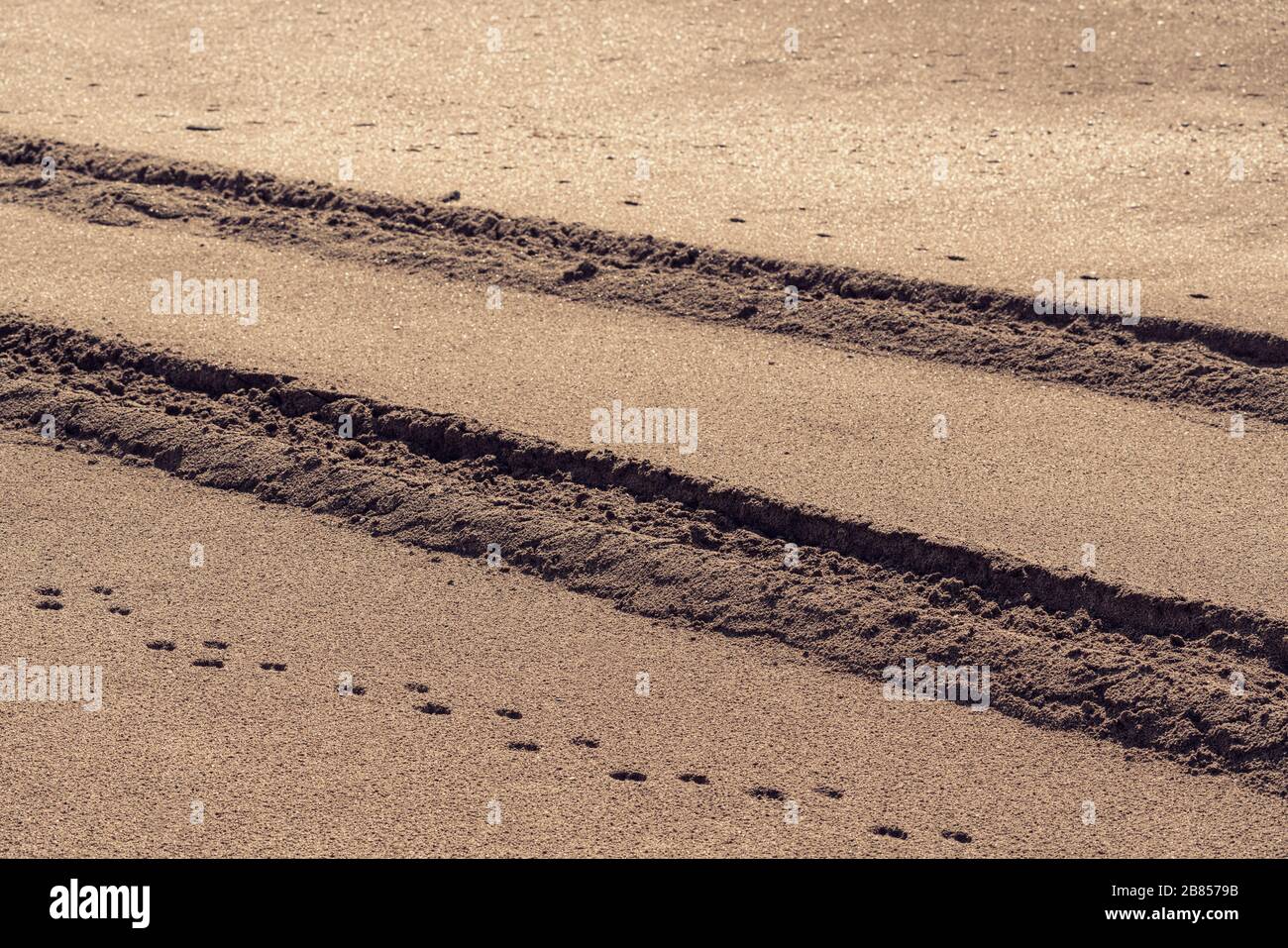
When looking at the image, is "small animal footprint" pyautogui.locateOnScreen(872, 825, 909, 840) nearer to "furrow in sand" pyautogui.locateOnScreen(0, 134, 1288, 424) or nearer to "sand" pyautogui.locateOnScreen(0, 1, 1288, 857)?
"sand" pyautogui.locateOnScreen(0, 1, 1288, 857)

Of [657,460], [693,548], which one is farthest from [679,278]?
[693,548]

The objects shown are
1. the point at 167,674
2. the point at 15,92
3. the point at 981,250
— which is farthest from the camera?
the point at 15,92

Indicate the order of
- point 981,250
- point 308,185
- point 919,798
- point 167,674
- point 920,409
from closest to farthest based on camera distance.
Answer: point 919,798, point 167,674, point 920,409, point 981,250, point 308,185

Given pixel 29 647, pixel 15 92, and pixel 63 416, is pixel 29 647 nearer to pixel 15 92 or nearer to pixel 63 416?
pixel 63 416

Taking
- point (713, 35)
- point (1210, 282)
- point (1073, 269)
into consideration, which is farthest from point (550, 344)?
point (713, 35)

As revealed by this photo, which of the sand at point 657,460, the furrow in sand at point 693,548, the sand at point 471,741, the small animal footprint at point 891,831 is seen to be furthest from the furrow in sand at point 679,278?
the small animal footprint at point 891,831

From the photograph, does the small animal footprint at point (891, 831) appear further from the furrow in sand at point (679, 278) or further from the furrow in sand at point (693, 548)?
the furrow in sand at point (679, 278)
